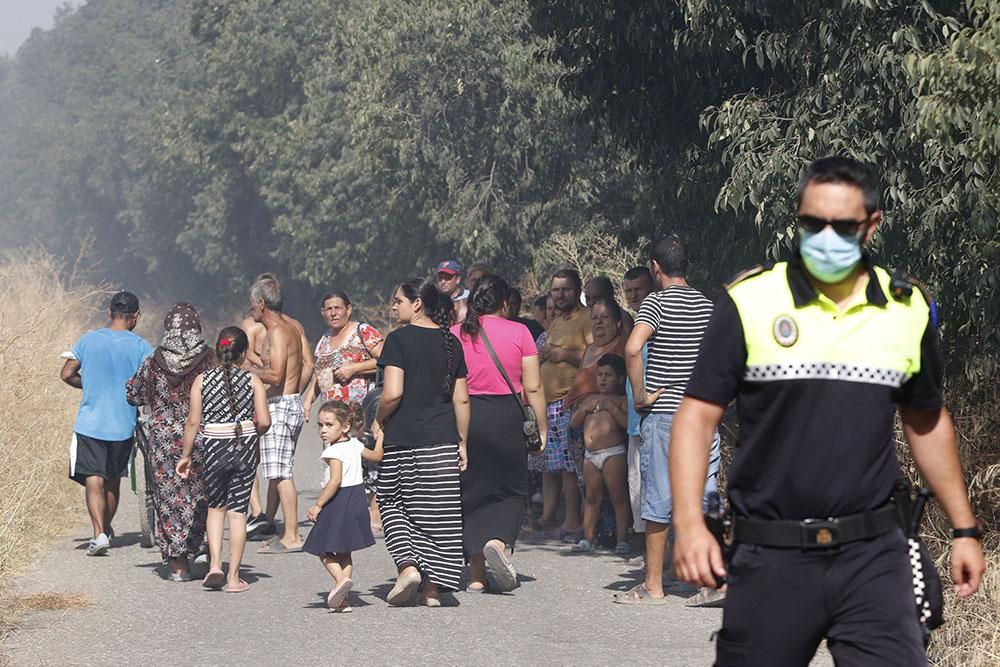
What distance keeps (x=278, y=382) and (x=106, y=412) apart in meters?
1.15

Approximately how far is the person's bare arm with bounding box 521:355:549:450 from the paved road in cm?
95

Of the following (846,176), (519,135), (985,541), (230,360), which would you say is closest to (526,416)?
(230,360)

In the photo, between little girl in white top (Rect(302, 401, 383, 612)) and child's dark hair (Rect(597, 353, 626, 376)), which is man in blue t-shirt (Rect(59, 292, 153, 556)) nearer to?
little girl in white top (Rect(302, 401, 383, 612))

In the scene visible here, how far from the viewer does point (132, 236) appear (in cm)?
8156

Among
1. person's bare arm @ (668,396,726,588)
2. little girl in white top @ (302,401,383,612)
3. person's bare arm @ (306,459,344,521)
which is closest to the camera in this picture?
person's bare arm @ (668,396,726,588)

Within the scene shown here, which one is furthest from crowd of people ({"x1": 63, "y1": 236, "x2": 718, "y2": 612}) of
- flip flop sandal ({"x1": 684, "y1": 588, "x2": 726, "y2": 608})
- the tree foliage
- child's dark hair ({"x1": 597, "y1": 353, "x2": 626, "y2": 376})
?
the tree foliage

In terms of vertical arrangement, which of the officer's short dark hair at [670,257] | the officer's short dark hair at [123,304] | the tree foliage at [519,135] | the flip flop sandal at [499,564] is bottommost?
the flip flop sandal at [499,564]

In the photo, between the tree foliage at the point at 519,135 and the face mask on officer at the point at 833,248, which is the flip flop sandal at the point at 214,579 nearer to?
the tree foliage at the point at 519,135

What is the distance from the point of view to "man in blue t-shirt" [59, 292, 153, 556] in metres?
11.6

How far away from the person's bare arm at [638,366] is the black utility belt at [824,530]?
4684mm

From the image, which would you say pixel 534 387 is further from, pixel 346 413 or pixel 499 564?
pixel 346 413

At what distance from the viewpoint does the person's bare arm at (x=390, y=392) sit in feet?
30.3

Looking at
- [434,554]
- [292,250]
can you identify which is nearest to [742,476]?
[434,554]

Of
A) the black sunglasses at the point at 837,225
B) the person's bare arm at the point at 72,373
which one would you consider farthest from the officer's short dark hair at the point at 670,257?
the black sunglasses at the point at 837,225
